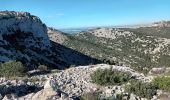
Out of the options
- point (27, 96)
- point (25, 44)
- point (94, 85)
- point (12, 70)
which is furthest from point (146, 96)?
point (25, 44)

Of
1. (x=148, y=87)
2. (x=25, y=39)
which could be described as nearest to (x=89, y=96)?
(x=148, y=87)

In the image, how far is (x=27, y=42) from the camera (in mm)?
122875

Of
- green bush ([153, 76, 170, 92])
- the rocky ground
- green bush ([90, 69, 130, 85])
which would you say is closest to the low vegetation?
green bush ([153, 76, 170, 92])

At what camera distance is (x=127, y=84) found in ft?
85.3

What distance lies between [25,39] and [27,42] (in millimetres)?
2344

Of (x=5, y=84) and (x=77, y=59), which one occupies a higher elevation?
(x=5, y=84)

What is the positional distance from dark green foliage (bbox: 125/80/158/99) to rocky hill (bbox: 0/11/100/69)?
244ft

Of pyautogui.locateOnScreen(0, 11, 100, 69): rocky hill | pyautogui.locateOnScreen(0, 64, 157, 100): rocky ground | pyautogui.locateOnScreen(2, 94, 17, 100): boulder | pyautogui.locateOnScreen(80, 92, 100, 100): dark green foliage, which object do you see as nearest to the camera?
pyautogui.locateOnScreen(2, 94, 17, 100): boulder

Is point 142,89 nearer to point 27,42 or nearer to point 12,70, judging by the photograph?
point 12,70

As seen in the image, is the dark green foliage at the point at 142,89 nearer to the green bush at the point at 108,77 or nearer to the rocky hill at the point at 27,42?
the green bush at the point at 108,77

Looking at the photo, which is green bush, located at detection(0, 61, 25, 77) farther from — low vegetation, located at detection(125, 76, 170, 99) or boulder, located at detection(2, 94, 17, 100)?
low vegetation, located at detection(125, 76, 170, 99)

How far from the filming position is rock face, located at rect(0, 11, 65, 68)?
105 meters

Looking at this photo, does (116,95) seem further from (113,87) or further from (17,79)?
(17,79)

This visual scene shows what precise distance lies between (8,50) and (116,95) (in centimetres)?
8176
